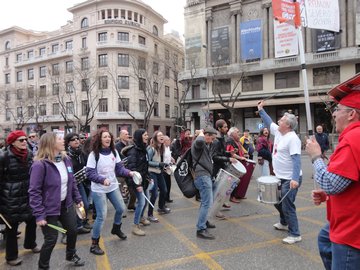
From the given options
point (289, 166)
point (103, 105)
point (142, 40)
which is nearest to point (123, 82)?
point (103, 105)

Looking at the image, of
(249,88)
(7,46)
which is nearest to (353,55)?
(249,88)

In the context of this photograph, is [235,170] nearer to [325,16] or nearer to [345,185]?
[345,185]

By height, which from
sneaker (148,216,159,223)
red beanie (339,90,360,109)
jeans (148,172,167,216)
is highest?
red beanie (339,90,360,109)

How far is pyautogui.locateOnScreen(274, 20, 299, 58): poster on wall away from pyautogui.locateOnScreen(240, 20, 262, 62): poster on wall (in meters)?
1.97

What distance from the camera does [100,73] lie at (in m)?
42.2

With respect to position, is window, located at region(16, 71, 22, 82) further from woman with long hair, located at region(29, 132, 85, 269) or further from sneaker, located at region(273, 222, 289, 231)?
sneaker, located at region(273, 222, 289, 231)

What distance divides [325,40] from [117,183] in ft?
101

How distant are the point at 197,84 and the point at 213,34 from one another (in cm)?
618

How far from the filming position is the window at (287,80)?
30984mm

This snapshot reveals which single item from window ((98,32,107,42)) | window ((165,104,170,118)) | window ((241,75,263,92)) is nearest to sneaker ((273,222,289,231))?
window ((241,75,263,92))

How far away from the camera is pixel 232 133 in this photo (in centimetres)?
752

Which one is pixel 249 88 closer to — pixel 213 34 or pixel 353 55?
pixel 213 34

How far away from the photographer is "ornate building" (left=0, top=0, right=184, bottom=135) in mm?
43219

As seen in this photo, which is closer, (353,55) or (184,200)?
(184,200)
